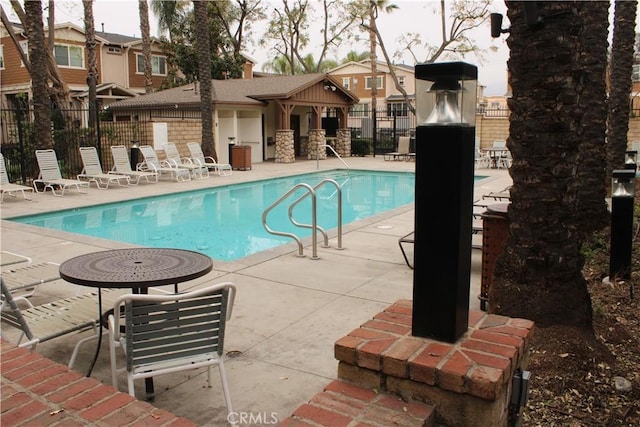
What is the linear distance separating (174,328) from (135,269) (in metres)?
0.86

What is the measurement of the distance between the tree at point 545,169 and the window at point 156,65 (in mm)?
31468

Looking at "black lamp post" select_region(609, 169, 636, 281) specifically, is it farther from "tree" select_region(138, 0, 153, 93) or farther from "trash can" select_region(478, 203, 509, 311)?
"tree" select_region(138, 0, 153, 93)

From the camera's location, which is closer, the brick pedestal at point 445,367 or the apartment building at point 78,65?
the brick pedestal at point 445,367

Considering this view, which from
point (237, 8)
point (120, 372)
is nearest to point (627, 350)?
point (120, 372)

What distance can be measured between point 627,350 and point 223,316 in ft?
9.20

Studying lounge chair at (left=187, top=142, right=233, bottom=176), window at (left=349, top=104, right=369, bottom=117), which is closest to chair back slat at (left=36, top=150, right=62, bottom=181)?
lounge chair at (left=187, top=142, right=233, bottom=176)

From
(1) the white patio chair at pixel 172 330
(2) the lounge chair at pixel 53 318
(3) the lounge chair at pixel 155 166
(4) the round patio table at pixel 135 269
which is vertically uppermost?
(3) the lounge chair at pixel 155 166

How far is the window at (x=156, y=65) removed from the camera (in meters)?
32.0

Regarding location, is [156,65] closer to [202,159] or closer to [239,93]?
[239,93]

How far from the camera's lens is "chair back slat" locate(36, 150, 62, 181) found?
A: 1269 cm

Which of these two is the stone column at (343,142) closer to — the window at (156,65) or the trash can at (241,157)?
the trash can at (241,157)

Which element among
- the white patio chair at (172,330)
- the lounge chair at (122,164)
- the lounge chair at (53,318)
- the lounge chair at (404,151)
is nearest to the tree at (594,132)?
the white patio chair at (172,330)

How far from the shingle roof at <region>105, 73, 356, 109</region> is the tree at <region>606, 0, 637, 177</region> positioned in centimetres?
1323

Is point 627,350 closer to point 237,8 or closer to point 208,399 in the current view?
point 208,399
